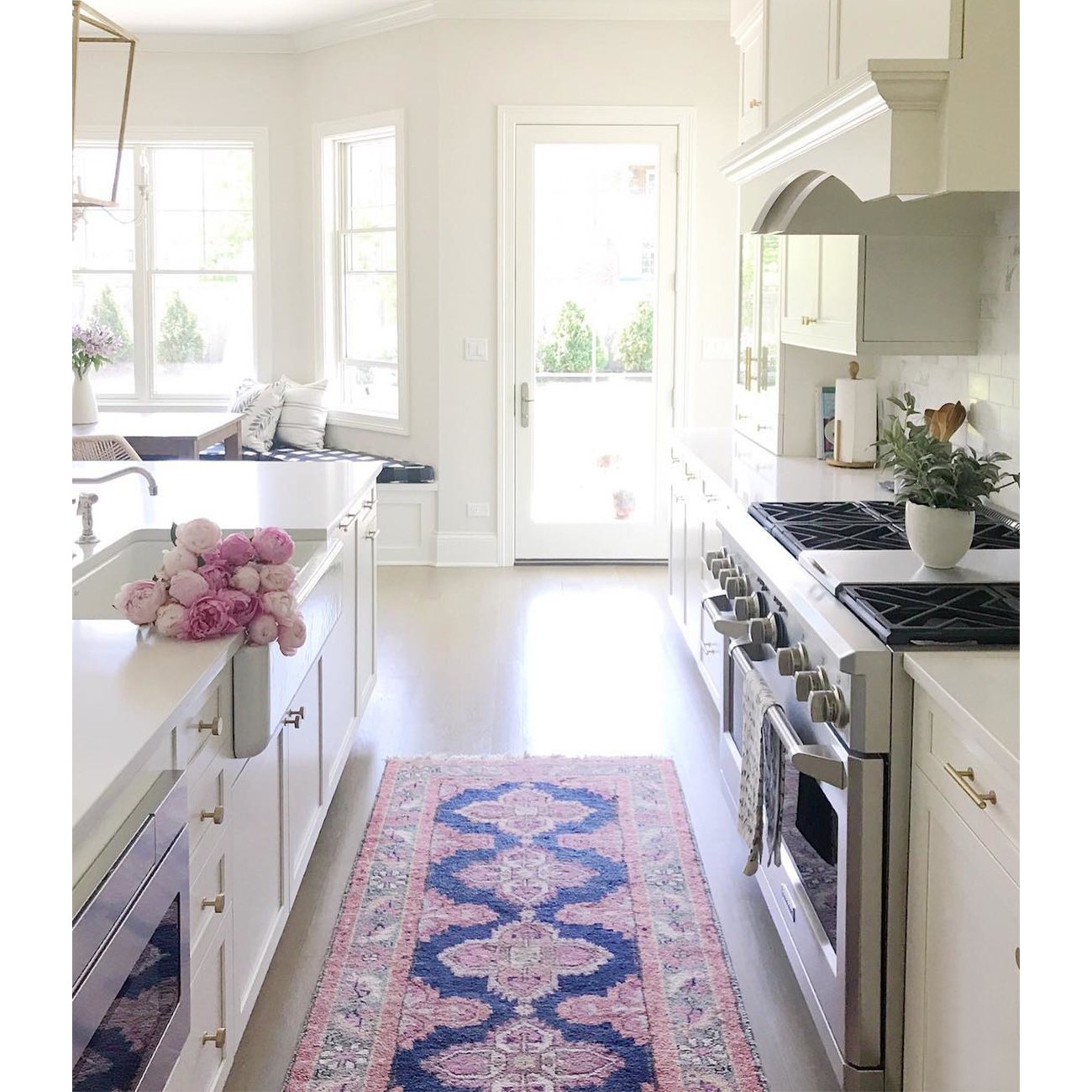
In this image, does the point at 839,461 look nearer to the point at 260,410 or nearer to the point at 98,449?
the point at 98,449

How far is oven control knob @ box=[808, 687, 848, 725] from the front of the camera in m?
2.06

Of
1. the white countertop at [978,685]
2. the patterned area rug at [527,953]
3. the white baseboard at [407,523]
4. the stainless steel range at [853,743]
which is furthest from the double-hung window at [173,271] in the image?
the white countertop at [978,685]

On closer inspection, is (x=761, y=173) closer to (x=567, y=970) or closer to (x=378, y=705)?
(x=567, y=970)

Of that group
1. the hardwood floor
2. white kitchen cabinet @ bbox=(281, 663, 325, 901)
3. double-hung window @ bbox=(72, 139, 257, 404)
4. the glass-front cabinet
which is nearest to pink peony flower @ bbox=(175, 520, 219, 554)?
white kitchen cabinet @ bbox=(281, 663, 325, 901)

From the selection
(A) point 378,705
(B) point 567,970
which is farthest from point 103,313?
(B) point 567,970

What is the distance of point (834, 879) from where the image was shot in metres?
2.10

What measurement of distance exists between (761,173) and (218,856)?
82.3 inches

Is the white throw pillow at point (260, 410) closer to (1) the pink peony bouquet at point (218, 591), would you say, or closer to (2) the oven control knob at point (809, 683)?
(1) the pink peony bouquet at point (218, 591)

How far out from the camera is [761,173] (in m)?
3.17

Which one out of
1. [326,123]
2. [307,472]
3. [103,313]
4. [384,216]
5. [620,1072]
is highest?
[326,123]

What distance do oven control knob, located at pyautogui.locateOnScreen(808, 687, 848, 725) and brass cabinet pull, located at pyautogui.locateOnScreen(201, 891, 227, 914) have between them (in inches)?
38.7

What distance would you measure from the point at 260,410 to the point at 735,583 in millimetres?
4757

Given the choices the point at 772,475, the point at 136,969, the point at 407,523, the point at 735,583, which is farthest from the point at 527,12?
the point at 136,969

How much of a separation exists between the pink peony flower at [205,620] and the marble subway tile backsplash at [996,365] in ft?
5.98
